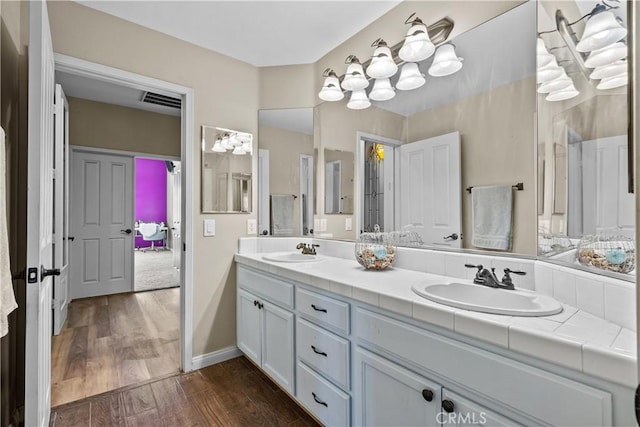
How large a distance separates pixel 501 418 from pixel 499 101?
1.28 m

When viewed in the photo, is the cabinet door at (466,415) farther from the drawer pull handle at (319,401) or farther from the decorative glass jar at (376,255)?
the decorative glass jar at (376,255)

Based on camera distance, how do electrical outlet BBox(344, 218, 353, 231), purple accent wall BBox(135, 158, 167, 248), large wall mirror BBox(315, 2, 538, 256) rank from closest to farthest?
large wall mirror BBox(315, 2, 538, 256)
electrical outlet BBox(344, 218, 353, 231)
purple accent wall BBox(135, 158, 167, 248)

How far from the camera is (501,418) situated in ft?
2.80

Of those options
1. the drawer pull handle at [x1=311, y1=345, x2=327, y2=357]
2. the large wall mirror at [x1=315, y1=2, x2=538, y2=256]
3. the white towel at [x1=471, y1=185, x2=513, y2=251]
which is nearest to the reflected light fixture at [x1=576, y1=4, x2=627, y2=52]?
the large wall mirror at [x1=315, y1=2, x2=538, y2=256]

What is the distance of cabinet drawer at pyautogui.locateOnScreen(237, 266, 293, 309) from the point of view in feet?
5.73

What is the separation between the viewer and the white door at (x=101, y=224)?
13.1 feet

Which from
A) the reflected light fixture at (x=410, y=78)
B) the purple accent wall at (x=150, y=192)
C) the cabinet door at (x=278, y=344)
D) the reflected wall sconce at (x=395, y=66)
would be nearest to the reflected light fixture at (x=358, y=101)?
the reflected wall sconce at (x=395, y=66)

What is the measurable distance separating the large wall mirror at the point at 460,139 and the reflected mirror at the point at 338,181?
10 centimetres

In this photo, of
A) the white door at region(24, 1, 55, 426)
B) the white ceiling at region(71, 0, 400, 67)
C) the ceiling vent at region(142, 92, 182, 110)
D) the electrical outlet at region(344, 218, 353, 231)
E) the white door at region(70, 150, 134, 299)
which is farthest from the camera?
the white door at region(70, 150, 134, 299)

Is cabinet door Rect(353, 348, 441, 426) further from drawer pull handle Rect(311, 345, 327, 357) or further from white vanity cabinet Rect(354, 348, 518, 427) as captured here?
drawer pull handle Rect(311, 345, 327, 357)

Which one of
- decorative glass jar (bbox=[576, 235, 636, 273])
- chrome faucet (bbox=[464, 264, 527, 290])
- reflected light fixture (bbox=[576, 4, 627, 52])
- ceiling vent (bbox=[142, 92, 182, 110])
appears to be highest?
ceiling vent (bbox=[142, 92, 182, 110])

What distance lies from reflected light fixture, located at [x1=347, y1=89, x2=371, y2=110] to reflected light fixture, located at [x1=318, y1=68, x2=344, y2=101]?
0.11 m

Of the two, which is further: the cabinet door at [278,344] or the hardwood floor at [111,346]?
the hardwood floor at [111,346]

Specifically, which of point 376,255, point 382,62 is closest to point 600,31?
point 382,62
